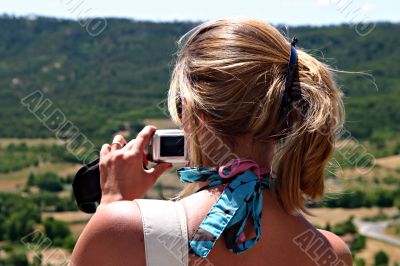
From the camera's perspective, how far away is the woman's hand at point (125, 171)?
1762 mm

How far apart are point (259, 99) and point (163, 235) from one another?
0.41 metres

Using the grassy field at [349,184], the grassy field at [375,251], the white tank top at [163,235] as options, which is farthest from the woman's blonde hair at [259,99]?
the grassy field at [349,184]

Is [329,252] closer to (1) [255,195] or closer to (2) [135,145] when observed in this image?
(1) [255,195]

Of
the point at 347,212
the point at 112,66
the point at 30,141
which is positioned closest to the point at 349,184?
the point at 347,212

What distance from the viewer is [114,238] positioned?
1.46 m

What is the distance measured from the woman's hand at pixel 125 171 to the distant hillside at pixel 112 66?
246 feet

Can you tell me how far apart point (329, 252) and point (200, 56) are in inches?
23.6

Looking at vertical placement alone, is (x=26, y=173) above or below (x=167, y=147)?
below

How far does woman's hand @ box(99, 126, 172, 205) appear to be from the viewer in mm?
1762

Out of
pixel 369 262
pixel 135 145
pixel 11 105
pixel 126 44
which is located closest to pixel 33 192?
pixel 369 262

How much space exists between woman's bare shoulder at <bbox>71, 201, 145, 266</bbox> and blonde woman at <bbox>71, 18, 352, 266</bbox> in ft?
0.04

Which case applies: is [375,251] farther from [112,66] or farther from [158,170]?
[112,66]

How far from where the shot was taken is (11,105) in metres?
90.1

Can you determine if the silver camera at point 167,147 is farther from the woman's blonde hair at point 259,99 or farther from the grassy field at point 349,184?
the grassy field at point 349,184
